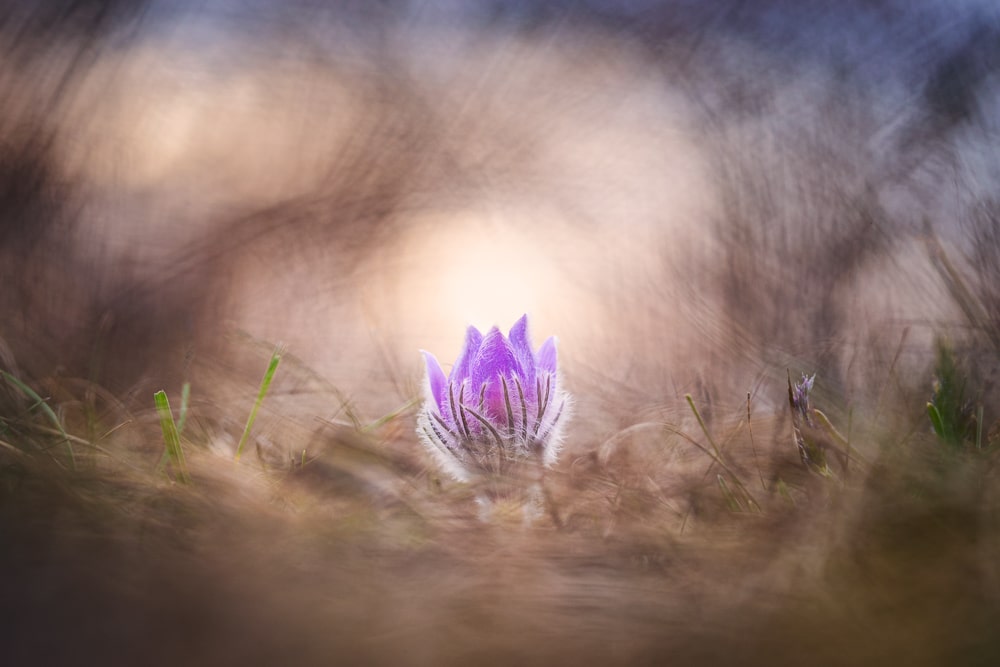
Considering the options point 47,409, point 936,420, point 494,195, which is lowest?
point 47,409

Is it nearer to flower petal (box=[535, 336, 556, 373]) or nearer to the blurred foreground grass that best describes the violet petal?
flower petal (box=[535, 336, 556, 373])

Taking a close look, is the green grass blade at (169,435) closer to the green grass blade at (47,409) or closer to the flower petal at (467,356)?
the green grass blade at (47,409)

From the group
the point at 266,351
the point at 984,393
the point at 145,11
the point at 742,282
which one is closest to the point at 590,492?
the point at 984,393

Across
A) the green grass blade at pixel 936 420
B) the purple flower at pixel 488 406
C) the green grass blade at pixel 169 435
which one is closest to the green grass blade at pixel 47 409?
the green grass blade at pixel 169 435

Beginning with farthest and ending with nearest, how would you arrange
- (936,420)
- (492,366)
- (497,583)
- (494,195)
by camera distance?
1. (494,195)
2. (492,366)
3. (936,420)
4. (497,583)

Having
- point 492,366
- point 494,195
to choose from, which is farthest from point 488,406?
point 494,195

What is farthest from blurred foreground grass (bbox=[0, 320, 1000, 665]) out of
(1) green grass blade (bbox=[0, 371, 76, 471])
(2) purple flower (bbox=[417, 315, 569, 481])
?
(2) purple flower (bbox=[417, 315, 569, 481])

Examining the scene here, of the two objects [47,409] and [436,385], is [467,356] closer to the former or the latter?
[436,385]
